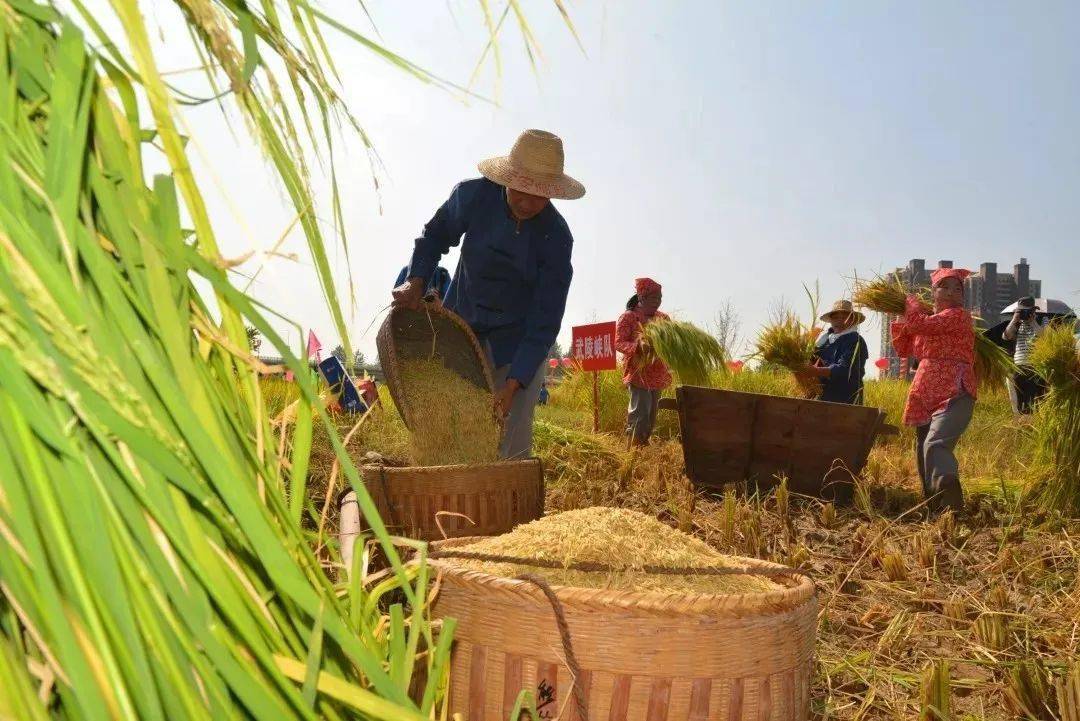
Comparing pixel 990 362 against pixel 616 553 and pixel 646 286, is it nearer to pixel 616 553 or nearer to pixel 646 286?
pixel 646 286

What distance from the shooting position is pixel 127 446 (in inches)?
25.1

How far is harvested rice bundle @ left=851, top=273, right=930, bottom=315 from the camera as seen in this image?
6.67m

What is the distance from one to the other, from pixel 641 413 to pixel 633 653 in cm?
734

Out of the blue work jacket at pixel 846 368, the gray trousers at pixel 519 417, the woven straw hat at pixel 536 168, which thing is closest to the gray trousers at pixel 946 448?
the blue work jacket at pixel 846 368

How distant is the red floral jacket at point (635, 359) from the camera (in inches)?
342

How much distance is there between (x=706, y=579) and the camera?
1927mm

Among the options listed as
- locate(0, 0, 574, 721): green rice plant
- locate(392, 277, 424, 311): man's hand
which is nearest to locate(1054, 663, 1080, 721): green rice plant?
locate(0, 0, 574, 721): green rice plant

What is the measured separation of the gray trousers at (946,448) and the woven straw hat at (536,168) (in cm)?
353

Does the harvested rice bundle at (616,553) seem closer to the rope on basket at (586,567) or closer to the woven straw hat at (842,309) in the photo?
the rope on basket at (586,567)

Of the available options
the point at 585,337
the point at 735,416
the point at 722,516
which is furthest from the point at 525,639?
the point at 585,337

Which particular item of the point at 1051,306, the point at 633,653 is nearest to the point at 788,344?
the point at 1051,306

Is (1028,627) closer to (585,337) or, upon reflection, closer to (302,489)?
(302,489)

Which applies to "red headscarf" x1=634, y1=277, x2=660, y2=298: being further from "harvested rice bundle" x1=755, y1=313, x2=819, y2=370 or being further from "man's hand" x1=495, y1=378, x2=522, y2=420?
"man's hand" x1=495, y1=378, x2=522, y2=420

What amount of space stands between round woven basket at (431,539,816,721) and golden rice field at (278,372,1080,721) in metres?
0.84
